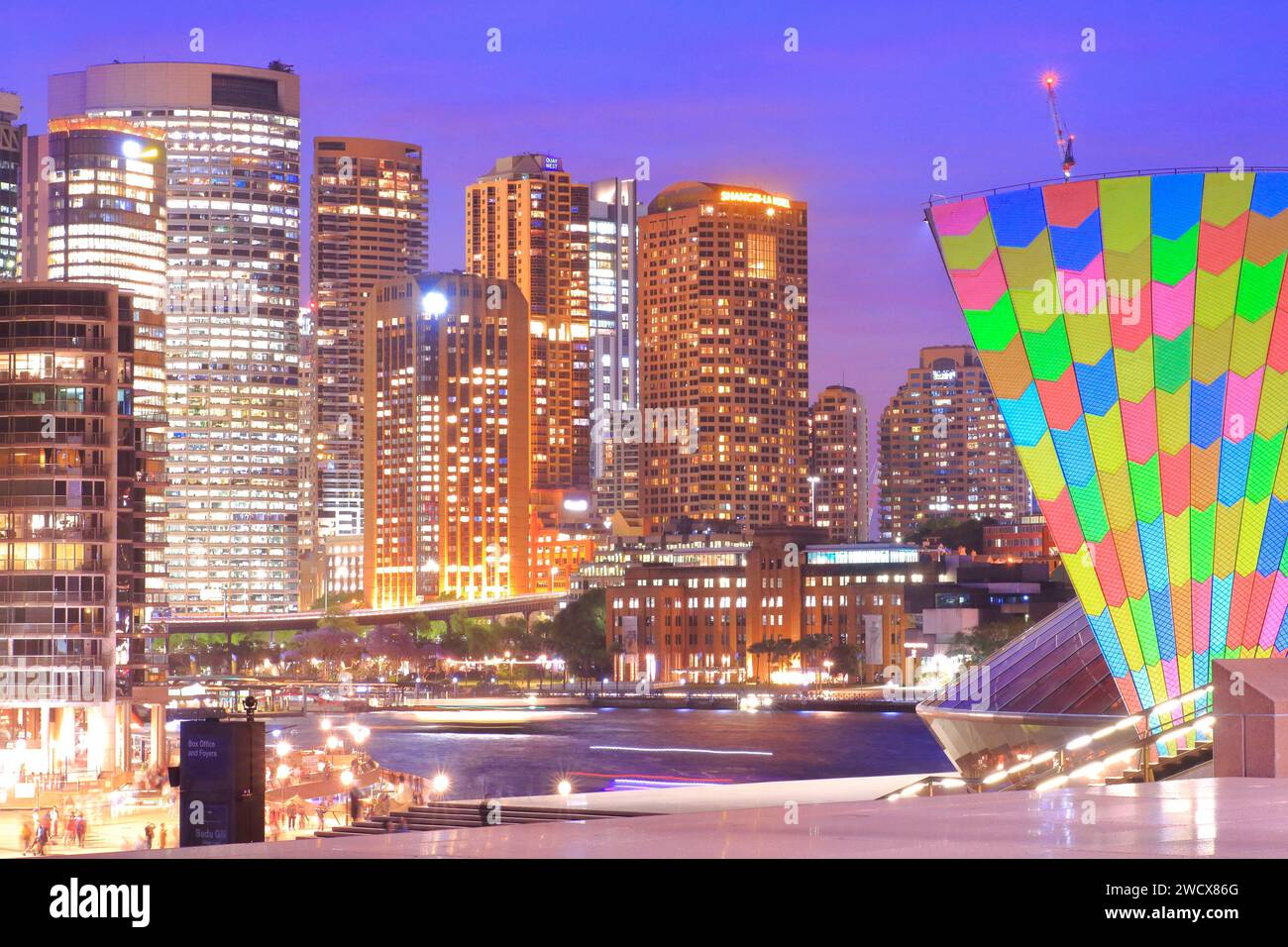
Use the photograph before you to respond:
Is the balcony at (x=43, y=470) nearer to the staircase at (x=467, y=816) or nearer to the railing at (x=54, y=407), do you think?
the railing at (x=54, y=407)

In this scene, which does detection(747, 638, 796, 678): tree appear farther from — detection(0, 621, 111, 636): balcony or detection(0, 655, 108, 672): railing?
detection(0, 621, 111, 636): balcony

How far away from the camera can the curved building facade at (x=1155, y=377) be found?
130 feet

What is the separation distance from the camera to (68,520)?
87375mm

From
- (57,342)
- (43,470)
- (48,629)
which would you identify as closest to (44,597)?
(48,629)

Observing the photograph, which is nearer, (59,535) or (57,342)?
(59,535)

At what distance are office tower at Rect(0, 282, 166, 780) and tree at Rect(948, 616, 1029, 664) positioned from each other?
85021mm

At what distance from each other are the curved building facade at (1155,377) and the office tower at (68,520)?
186 ft

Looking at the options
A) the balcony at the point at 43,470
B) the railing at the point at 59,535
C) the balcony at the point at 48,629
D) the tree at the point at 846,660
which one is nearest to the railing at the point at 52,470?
the balcony at the point at 43,470

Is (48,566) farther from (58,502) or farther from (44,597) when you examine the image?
(58,502)

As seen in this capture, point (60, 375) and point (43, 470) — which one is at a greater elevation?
point (60, 375)

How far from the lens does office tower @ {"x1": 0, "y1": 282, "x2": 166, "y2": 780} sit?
8644 centimetres

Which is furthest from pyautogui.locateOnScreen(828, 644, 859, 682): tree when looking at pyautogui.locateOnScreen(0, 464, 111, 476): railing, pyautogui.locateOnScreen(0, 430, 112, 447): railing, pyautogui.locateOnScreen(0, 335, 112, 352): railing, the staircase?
the staircase

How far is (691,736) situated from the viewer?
456 feet

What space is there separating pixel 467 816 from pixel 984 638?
430ft
